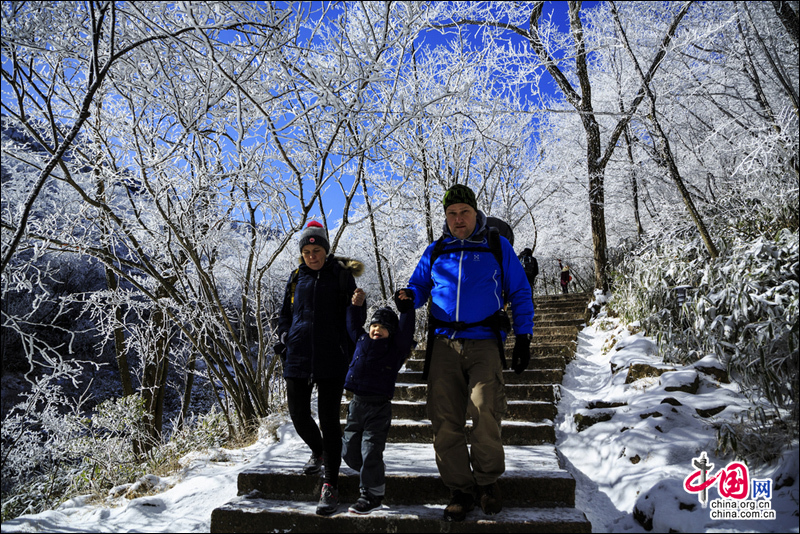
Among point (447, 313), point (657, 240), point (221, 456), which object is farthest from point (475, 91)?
point (221, 456)

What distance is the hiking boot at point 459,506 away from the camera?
2.24 metres

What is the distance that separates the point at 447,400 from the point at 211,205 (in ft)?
12.5

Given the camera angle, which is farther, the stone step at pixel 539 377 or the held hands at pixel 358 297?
the stone step at pixel 539 377

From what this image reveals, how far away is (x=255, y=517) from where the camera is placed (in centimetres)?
243

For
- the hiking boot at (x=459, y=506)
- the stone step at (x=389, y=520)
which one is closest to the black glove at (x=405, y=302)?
the hiking boot at (x=459, y=506)

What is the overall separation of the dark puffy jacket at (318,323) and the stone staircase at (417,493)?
2.44 feet

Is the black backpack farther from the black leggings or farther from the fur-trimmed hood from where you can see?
the black leggings

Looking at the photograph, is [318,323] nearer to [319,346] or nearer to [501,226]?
[319,346]

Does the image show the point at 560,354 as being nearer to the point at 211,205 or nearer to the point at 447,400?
Result: the point at 447,400

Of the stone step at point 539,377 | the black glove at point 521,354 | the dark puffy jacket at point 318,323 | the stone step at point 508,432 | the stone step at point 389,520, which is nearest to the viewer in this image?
the stone step at point 389,520

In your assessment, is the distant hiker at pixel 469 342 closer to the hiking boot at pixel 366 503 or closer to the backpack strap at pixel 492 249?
the backpack strap at pixel 492 249

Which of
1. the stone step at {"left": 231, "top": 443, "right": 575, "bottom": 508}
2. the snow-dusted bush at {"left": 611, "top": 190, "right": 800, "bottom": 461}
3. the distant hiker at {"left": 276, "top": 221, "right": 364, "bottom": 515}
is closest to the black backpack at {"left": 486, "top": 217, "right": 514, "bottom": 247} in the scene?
the snow-dusted bush at {"left": 611, "top": 190, "right": 800, "bottom": 461}

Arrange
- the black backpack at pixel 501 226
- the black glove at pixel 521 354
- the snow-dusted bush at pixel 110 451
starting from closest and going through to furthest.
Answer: the black glove at pixel 521 354 → the snow-dusted bush at pixel 110 451 → the black backpack at pixel 501 226

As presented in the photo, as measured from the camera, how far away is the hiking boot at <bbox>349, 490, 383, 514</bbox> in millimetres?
2400
